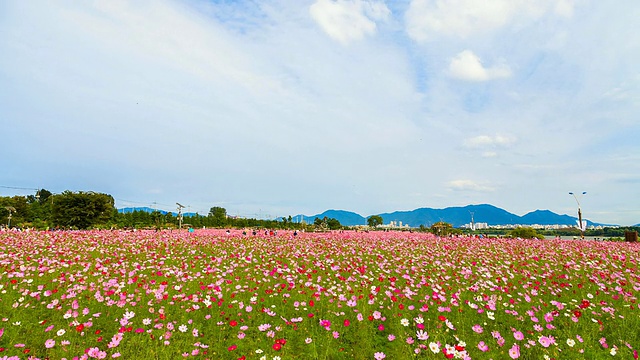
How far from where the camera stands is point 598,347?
4.71 metres

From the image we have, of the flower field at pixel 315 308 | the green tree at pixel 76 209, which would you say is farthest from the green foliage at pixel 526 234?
the green tree at pixel 76 209

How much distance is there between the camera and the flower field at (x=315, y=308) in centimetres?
441

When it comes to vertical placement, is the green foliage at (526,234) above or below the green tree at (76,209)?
below


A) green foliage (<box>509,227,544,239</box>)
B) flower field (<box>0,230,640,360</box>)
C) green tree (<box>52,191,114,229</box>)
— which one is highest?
green tree (<box>52,191,114,229</box>)

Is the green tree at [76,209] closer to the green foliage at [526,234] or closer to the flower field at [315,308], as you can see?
the flower field at [315,308]

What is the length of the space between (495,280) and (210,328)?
6113 millimetres

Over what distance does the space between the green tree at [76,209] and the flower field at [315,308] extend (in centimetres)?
1925

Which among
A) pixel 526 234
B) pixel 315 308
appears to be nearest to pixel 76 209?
pixel 315 308

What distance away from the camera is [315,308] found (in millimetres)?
5902

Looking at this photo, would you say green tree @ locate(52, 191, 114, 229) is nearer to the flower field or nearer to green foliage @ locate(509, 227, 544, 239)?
the flower field

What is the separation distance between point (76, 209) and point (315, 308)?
28.4 meters

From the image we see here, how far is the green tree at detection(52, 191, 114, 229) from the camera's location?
26.5 m

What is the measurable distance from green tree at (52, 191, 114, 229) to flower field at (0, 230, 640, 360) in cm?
1925

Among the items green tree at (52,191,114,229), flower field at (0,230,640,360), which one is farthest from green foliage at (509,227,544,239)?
green tree at (52,191,114,229)
